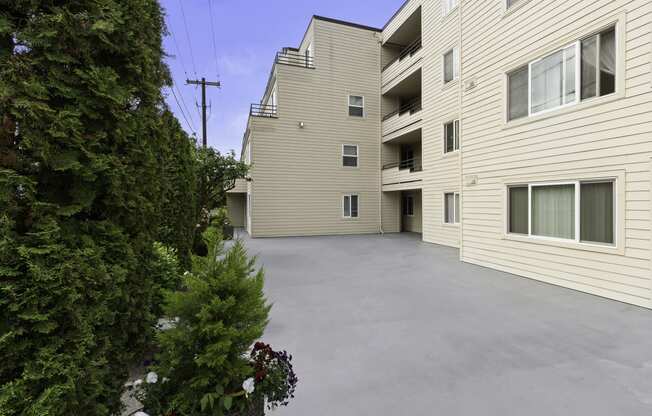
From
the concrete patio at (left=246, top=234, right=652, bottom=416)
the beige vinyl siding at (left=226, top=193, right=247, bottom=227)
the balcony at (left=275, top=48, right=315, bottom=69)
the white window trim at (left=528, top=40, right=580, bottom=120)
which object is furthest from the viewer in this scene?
the beige vinyl siding at (left=226, top=193, right=247, bottom=227)

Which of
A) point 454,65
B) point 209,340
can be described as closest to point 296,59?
point 454,65

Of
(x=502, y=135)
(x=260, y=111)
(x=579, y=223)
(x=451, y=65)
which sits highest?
(x=451, y=65)

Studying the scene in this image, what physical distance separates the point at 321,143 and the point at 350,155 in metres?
1.58

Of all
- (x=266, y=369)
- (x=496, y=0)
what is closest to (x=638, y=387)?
(x=266, y=369)

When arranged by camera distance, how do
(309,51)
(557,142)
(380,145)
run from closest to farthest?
1. (557,142)
2. (309,51)
3. (380,145)

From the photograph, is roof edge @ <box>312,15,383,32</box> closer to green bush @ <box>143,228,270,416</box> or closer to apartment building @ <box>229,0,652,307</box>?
apartment building @ <box>229,0,652,307</box>

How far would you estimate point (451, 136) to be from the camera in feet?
34.3

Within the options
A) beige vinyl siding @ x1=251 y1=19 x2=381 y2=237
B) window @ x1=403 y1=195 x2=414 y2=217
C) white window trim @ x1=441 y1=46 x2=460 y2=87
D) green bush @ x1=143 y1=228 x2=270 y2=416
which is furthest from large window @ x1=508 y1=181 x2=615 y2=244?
window @ x1=403 y1=195 x2=414 y2=217

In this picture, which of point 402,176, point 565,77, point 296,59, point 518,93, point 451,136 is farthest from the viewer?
point 296,59

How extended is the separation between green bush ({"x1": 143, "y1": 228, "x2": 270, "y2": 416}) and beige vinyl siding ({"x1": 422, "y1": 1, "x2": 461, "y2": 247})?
30.8ft

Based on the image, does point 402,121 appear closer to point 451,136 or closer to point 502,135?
point 451,136

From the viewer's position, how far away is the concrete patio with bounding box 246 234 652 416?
2355 millimetres

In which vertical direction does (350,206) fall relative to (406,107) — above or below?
below

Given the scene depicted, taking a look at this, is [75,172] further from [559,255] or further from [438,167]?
[438,167]
